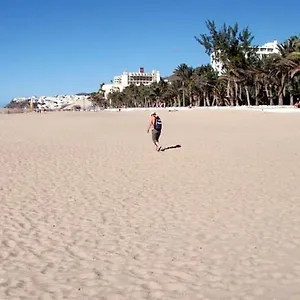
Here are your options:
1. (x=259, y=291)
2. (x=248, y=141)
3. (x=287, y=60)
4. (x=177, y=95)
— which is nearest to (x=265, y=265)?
(x=259, y=291)

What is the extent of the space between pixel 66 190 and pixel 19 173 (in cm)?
277

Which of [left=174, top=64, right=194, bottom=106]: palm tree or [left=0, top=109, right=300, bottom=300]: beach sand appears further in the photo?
[left=174, top=64, right=194, bottom=106]: palm tree

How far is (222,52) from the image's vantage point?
6662 centimetres

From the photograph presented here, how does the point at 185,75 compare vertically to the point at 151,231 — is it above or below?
above

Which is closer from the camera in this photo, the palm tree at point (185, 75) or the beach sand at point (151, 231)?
the beach sand at point (151, 231)

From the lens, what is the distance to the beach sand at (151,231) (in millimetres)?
4316

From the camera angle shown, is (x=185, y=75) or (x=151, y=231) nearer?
(x=151, y=231)

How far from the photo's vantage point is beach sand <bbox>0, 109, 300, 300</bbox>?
4316 mm

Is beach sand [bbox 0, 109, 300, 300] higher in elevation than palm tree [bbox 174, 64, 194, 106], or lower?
lower

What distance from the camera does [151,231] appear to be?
20.3 feet

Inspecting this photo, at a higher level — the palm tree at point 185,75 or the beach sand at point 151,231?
the palm tree at point 185,75

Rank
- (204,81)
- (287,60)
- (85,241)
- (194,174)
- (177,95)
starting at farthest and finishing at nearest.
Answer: (177,95) < (204,81) < (287,60) < (194,174) < (85,241)

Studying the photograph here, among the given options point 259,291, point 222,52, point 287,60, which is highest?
point 222,52

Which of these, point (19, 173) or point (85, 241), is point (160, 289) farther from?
point (19, 173)
